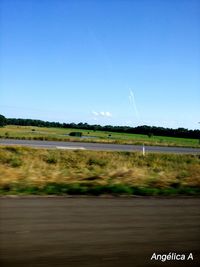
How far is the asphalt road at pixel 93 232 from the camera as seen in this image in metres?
4.96

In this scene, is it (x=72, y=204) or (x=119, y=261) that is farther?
(x=72, y=204)

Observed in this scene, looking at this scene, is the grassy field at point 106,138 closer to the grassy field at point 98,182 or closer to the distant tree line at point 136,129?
the distant tree line at point 136,129

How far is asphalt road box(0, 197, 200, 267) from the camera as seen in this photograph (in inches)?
A: 195

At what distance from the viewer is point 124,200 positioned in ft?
29.5

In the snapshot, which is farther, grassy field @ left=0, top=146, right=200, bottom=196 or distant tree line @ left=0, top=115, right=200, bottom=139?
distant tree line @ left=0, top=115, right=200, bottom=139

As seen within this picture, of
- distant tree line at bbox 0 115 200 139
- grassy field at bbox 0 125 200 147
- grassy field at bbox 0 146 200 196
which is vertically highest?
distant tree line at bbox 0 115 200 139

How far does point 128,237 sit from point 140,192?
4.47m

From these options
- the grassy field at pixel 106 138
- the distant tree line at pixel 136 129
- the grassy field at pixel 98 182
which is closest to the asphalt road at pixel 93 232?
the grassy field at pixel 98 182

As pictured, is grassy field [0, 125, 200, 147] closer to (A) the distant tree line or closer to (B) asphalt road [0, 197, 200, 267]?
(A) the distant tree line

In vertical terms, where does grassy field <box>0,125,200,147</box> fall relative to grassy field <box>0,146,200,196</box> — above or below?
above

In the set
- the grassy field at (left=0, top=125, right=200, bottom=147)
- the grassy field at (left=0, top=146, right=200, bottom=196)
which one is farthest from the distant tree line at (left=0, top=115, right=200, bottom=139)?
the grassy field at (left=0, top=146, right=200, bottom=196)

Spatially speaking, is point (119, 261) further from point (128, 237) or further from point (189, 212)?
point (189, 212)

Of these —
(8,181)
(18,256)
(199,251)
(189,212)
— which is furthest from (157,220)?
(8,181)

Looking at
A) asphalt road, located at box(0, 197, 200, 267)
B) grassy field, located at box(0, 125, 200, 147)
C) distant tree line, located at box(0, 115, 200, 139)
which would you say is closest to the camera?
asphalt road, located at box(0, 197, 200, 267)
